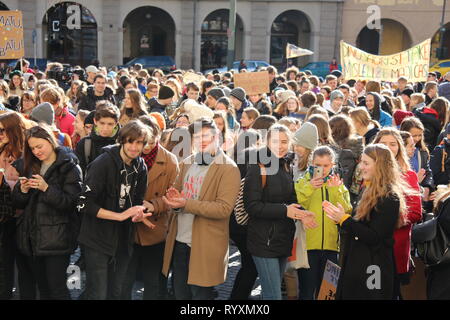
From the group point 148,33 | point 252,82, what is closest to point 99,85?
point 252,82

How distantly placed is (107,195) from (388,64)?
10341 mm

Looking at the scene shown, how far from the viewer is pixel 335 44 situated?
35.8 m

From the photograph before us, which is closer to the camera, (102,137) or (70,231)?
(70,231)

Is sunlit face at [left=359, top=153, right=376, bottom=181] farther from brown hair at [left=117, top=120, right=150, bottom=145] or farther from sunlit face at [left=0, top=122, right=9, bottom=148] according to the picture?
sunlit face at [left=0, top=122, right=9, bottom=148]

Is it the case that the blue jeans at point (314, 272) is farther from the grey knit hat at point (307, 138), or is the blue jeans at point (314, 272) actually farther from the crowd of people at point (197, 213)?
the grey knit hat at point (307, 138)

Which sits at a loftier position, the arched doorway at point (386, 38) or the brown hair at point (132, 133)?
the arched doorway at point (386, 38)

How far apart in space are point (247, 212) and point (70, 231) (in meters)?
1.42

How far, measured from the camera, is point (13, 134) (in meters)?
5.45

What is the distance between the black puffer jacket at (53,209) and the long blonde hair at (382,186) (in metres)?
2.20

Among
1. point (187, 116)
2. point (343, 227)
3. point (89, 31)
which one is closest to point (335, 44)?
point (89, 31)

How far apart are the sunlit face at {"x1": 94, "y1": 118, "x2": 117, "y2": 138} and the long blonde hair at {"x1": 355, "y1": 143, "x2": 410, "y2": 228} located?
2.34 m

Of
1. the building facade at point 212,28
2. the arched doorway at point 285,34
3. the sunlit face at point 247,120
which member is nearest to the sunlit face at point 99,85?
the sunlit face at point 247,120

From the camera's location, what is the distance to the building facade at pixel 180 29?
34.0 m
